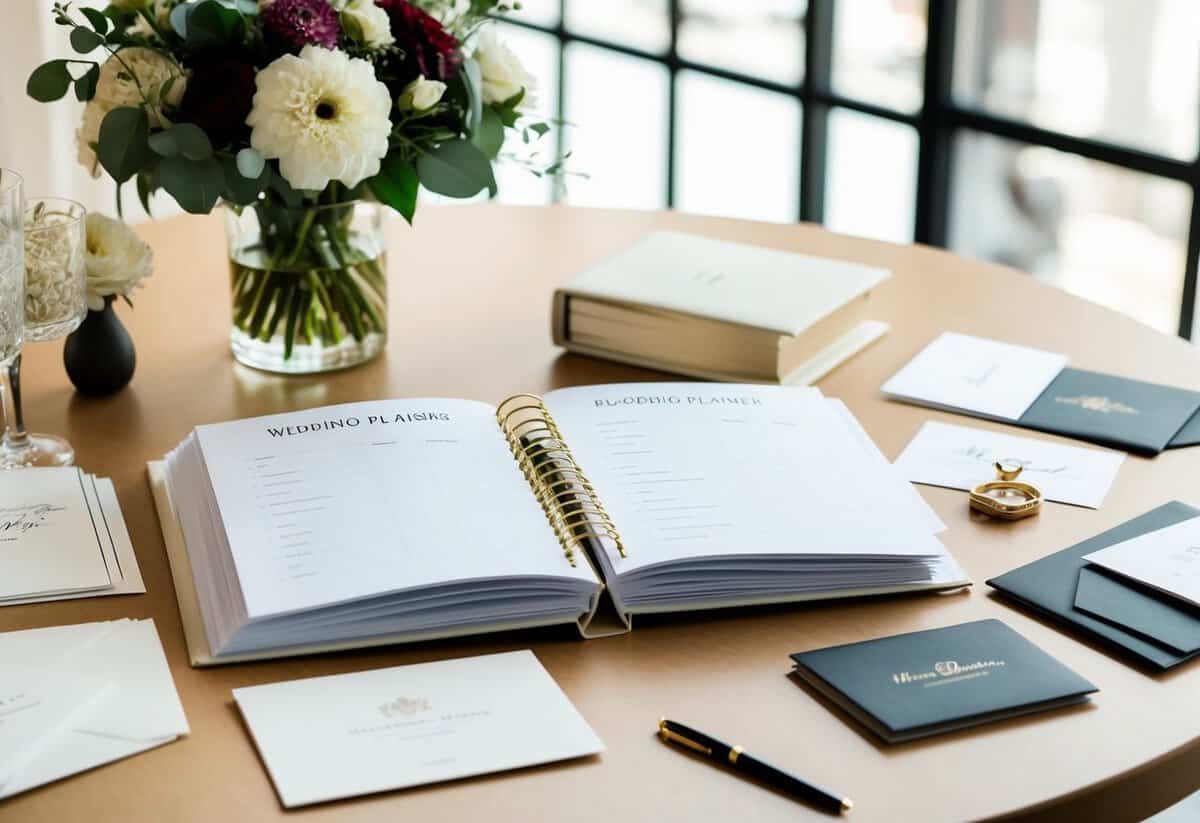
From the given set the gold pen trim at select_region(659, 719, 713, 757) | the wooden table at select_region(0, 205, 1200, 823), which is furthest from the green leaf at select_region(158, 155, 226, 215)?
the gold pen trim at select_region(659, 719, 713, 757)

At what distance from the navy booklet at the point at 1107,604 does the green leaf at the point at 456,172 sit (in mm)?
545

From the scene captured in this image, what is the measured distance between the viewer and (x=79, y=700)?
879mm

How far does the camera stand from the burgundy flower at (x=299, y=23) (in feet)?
3.90

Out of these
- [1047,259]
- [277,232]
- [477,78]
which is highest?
[477,78]

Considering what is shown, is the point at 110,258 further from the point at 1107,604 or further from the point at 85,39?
the point at 1107,604

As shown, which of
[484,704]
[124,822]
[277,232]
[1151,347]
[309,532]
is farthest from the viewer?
[1151,347]

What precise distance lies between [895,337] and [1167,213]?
0.97m

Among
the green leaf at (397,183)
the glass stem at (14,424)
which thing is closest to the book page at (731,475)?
the green leaf at (397,183)

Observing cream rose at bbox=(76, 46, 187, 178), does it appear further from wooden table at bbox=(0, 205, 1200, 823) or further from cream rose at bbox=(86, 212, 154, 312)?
wooden table at bbox=(0, 205, 1200, 823)

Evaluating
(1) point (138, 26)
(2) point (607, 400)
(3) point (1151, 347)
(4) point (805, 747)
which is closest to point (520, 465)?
(2) point (607, 400)

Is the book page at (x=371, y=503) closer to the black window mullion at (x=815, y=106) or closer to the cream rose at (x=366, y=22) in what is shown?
the cream rose at (x=366, y=22)

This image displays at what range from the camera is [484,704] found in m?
0.89

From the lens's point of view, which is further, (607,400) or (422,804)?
(607,400)

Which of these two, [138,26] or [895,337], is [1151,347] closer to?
[895,337]
